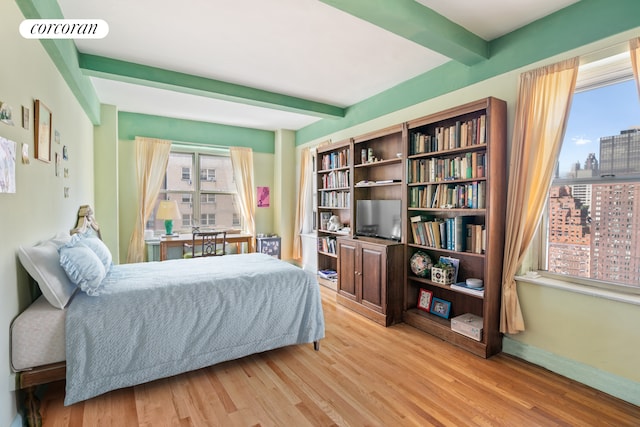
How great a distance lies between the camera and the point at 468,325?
2.64 metres

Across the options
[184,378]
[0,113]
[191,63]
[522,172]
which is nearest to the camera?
[0,113]

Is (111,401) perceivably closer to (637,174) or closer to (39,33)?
(39,33)

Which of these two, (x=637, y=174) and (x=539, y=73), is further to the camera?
(x=539, y=73)

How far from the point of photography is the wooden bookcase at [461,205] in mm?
2506

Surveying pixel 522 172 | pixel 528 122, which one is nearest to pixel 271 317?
pixel 522 172

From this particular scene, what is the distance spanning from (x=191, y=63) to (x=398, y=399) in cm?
341

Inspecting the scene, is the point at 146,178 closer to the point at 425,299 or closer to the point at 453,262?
the point at 425,299

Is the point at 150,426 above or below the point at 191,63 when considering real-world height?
below

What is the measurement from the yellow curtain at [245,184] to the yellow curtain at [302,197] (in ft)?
2.66

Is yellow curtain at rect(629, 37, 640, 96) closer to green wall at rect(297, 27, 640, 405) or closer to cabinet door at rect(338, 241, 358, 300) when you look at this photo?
green wall at rect(297, 27, 640, 405)

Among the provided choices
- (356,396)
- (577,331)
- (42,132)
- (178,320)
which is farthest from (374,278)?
(42,132)

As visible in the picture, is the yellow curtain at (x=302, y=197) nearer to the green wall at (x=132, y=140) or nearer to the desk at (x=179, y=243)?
the desk at (x=179, y=243)

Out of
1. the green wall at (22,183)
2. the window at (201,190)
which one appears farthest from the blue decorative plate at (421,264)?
the window at (201,190)

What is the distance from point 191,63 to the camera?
121 inches
